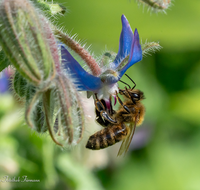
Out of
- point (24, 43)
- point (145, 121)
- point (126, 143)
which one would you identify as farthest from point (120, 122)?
point (145, 121)

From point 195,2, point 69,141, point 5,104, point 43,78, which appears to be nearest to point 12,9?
point 43,78

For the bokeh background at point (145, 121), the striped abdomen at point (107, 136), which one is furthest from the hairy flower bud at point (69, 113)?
the bokeh background at point (145, 121)

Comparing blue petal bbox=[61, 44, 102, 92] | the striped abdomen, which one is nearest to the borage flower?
blue petal bbox=[61, 44, 102, 92]

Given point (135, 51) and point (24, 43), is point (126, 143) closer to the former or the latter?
point (135, 51)

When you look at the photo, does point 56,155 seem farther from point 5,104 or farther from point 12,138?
point 5,104

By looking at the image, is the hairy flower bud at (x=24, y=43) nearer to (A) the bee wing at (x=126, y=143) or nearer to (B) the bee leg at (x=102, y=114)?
(B) the bee leg at (x=102, y=114)

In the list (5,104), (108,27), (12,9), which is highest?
(108,27)
